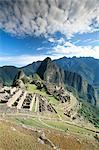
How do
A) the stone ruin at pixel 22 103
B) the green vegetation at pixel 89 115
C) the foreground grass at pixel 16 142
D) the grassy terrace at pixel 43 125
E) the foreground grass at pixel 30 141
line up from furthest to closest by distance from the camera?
the green vegetation at pixel 89 115 → the stone ruin at pixel 22 103 → the grassy terrace at pixel 43 125 → the foreground grass at pixel 30 141 → the foreground grass at pixel 16 142

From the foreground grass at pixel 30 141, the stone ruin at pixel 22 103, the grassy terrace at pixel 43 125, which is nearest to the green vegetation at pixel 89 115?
the stone ruin at pixel 22 103

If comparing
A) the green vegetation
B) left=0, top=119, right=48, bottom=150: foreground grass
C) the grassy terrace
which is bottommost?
the green vegetation

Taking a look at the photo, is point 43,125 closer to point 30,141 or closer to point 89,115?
point 30,141

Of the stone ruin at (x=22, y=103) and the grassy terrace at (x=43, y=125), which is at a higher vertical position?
the stone ruin at (x=22, y=103)

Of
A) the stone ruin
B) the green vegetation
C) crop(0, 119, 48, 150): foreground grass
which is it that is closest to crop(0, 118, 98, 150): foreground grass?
crop(0, 119, 48, 150): foreground grass

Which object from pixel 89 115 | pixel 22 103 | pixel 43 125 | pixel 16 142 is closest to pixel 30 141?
pixel 16 142

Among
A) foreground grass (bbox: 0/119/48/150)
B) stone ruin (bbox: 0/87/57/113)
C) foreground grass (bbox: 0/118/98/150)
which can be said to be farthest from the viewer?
stone ruin (bbox: 0/87/57/113)

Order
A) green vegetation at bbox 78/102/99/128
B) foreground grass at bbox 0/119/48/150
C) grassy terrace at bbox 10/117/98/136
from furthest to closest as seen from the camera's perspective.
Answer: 1. green vegetation at bbox 78/102/99/128
2. grassy terrace at bbox 10/117/98/136
3. foreground grass at bbox 0/119/48/150

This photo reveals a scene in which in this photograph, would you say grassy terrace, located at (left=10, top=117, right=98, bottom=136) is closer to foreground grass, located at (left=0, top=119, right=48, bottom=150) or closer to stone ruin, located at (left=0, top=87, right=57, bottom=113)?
stone ruin, located at (left=0, top=87, right=57, bottom=113)

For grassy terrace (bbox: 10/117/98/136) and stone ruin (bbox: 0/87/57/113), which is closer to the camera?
grassy terrace (bbox: 10/117/98/136)

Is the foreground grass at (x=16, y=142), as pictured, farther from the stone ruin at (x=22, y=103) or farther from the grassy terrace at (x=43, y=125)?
the stone ruin at (x=22, y=103)

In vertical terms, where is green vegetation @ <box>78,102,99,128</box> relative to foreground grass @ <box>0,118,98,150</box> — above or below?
below

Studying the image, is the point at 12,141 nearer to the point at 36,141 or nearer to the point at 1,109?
the point at 36,141
